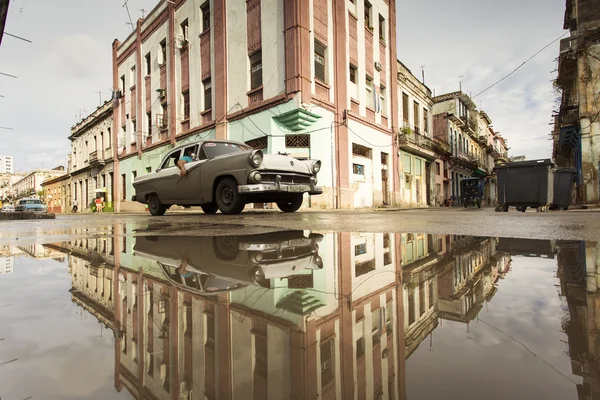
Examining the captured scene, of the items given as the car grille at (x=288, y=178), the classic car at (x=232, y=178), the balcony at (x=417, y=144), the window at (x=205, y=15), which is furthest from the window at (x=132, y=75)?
the car grille at (x=288, y=178)

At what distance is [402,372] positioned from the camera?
720 millimetres

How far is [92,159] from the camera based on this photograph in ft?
102

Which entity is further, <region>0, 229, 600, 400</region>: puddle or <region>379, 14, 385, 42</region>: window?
<region>379, 14, 385, 42</region>: window

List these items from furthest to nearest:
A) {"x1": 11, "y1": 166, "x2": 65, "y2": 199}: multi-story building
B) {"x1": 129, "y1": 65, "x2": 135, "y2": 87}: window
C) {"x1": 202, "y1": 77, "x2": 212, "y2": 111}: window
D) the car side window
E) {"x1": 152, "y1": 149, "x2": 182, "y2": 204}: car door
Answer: {"x1": 11, "y1": 166, "x2": 65, "y2": 199}: multi-story building < {"x1": 129, "y1": 65, "x2": 135, "y2": 87}: window < {"x1": 202, "y1": 77, "x2": 212, "y2": 111}: window < the car side window < {"x1": 152, "y1": 149, "x2": 182, "y2": 204}: car door

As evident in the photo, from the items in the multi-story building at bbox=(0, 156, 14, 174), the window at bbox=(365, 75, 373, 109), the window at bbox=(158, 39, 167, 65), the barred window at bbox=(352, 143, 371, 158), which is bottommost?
the barred window at bbox=(352, 143, 371, 158)

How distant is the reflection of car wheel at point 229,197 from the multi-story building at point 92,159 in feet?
81.6

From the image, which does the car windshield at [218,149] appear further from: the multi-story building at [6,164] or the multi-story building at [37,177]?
the multi-story building at [6,164]

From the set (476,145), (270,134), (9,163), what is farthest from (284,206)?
(9,163)

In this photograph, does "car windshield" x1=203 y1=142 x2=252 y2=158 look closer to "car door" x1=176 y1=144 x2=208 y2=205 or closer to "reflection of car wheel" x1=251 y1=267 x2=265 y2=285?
"car door" x1=176 y1=144 x2=208 y2=205

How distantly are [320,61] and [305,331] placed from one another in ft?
48.2

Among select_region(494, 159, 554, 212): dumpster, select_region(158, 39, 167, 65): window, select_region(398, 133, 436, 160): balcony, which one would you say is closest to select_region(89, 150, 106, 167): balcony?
select_region(158, 39, 167, 65): window

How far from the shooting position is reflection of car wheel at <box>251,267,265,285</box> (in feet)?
4.62

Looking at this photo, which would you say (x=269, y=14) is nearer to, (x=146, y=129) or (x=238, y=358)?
(x=146, y=129)

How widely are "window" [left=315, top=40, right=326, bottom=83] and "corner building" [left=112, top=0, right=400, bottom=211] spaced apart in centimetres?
4
